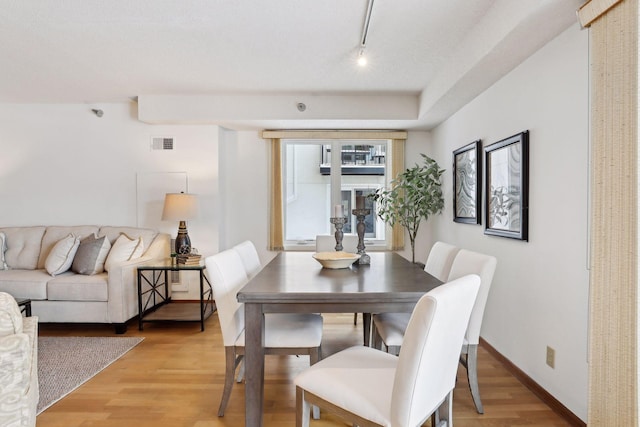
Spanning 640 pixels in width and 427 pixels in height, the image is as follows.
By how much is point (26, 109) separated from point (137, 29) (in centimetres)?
289

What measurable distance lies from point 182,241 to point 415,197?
259 centimetres

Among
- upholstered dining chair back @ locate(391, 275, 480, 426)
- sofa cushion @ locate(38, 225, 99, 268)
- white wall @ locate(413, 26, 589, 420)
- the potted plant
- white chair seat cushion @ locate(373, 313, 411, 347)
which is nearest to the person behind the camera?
upholstered dining chair back @ locate(391, 275, 480, 426)

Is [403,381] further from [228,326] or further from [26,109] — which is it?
[26,109]

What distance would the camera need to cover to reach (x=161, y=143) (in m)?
4.39

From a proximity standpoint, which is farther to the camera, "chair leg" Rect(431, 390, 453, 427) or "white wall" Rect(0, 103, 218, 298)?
"white wall" Rect(0, 103, 218, 298)

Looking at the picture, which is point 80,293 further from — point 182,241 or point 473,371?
point 473,371

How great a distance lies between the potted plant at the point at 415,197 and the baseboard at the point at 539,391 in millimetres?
1439

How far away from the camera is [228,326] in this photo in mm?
2010

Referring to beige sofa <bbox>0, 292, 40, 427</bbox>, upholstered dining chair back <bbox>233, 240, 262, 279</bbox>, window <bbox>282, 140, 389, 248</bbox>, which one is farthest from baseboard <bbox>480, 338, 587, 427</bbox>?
beige sofa <bbox>0, 292, 40, 427</bbox>

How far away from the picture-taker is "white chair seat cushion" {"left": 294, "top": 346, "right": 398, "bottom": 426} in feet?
4.30

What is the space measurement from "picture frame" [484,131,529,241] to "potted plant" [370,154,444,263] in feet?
3.65

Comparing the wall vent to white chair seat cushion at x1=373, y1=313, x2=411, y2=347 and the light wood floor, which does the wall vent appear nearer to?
the light wood floor

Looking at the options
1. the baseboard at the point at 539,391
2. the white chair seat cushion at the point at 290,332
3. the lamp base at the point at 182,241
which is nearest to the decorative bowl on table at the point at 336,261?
the white chair seat cushion at the point at 290,332

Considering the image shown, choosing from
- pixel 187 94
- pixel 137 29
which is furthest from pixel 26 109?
pixel 137 29
